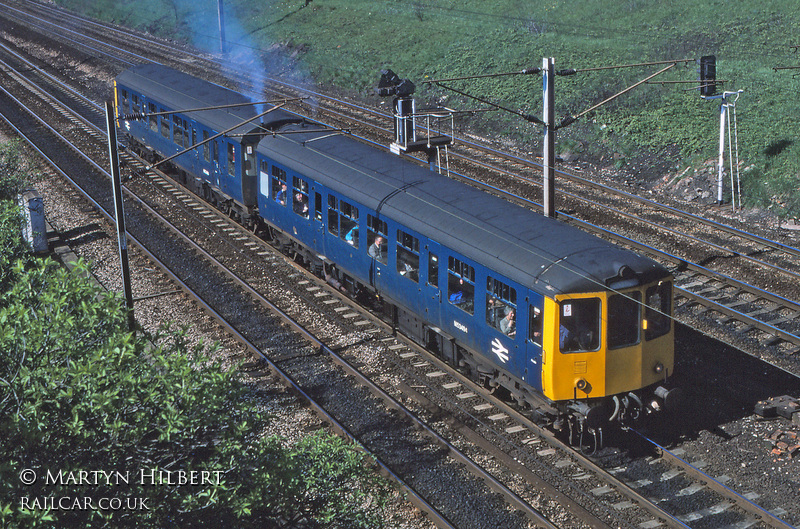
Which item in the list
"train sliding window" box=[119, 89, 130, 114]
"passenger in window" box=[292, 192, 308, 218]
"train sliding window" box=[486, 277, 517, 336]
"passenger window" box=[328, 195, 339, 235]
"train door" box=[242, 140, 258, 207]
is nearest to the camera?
"train sliding window" box=[486, 277, 517, 336]

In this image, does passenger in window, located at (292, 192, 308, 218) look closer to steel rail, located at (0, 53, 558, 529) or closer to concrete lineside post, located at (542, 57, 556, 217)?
steel rail, located at (0, 53, 558, 529)

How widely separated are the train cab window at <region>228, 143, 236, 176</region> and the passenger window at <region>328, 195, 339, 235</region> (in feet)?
16.3

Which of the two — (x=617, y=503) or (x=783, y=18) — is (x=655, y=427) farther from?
(x=783, y=18)

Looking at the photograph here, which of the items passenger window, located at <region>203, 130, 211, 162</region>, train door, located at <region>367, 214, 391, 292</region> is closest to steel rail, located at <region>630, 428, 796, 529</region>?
train door, located at <region>367, 214, 391, 292</region>

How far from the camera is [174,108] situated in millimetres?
24875

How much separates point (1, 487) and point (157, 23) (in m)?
56.1

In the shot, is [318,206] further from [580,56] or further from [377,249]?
[580,56]

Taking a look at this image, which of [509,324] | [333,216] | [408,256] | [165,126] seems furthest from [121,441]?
[165,126]

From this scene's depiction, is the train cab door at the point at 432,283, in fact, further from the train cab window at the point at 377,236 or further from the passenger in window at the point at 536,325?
the passenger in window at the point at 536,325

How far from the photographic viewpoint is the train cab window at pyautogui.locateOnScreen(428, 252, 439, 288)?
14508 millimetres

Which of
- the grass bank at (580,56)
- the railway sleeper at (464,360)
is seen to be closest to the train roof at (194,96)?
the railway sleeper at (464,360)

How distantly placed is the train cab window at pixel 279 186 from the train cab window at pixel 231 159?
2157 millimetres

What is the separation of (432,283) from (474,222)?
4.26 feet

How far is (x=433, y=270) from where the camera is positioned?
48.0 ft
